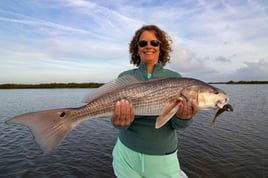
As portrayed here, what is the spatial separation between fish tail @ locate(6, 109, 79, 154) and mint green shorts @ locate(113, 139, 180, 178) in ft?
3.15

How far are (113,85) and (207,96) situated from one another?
1.39 meters

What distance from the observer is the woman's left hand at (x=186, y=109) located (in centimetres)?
316

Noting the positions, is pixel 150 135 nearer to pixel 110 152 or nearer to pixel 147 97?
pixel 147 97

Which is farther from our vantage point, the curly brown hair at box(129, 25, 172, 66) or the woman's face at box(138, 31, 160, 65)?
the curly brown hair at box(129, 25, 172, 66)

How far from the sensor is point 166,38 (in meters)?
4.13

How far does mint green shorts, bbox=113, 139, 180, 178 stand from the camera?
3.17 metres

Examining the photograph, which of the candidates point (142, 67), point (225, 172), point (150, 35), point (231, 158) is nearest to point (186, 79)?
point (142, 67)

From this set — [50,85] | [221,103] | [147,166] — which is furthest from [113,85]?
[50,85]

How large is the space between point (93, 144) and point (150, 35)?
1000 cm

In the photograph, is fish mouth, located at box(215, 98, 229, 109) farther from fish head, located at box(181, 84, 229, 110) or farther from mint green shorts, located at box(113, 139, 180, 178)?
mint green shorts, located at box(113, 139, 180, 178)

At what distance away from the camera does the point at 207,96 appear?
334 centimetres

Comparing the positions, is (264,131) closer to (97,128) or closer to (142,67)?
(97,128)

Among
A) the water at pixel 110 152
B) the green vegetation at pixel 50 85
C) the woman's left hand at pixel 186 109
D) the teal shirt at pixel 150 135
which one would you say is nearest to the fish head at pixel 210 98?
the woman's left hand at pixel 186 109

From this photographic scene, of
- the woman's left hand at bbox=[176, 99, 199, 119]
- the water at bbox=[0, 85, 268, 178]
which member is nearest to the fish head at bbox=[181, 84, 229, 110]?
the woman's left hand at bbox=[176, 99, 199, 119]
